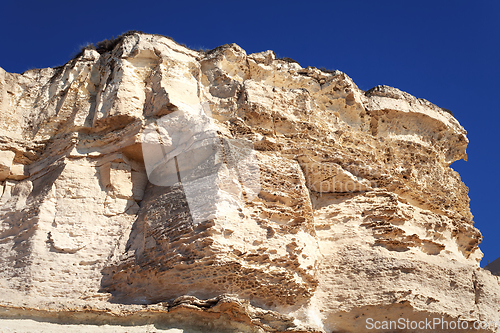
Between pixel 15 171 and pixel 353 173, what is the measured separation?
727cm

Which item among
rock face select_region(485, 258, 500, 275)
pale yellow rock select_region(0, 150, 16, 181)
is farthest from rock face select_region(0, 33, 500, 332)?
rock face select_region(485, 258, 500, 275)

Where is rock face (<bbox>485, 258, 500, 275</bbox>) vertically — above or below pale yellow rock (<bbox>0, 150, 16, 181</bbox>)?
above

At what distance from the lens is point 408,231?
1125cm

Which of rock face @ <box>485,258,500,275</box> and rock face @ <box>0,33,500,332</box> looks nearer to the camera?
rock face @ <box>0,33,500,332</box>

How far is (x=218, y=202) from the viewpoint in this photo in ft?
30.9

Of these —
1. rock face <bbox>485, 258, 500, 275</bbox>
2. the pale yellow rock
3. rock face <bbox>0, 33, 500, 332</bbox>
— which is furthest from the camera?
rock face <bbox>485, 258, 500, 275</bbox>

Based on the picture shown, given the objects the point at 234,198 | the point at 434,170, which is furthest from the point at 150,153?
the point at 434,170

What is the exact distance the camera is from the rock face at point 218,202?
9.03 meters

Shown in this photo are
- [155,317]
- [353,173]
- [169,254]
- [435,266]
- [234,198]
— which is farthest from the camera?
[353,173]

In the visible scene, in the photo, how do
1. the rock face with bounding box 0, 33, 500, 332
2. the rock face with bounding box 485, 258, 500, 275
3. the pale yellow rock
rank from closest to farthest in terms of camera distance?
1. the rock face with bounding box 0, 33, 500, 332
2. the pale yellow rock
3. the rock face with bounding box 485, 258, 500, 275

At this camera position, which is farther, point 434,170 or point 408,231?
point 434,170

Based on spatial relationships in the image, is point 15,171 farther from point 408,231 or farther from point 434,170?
point 434,170

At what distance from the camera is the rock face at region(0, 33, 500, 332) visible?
356 inches

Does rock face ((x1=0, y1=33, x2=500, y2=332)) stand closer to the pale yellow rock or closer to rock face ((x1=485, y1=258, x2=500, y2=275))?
the pale yellow rock
